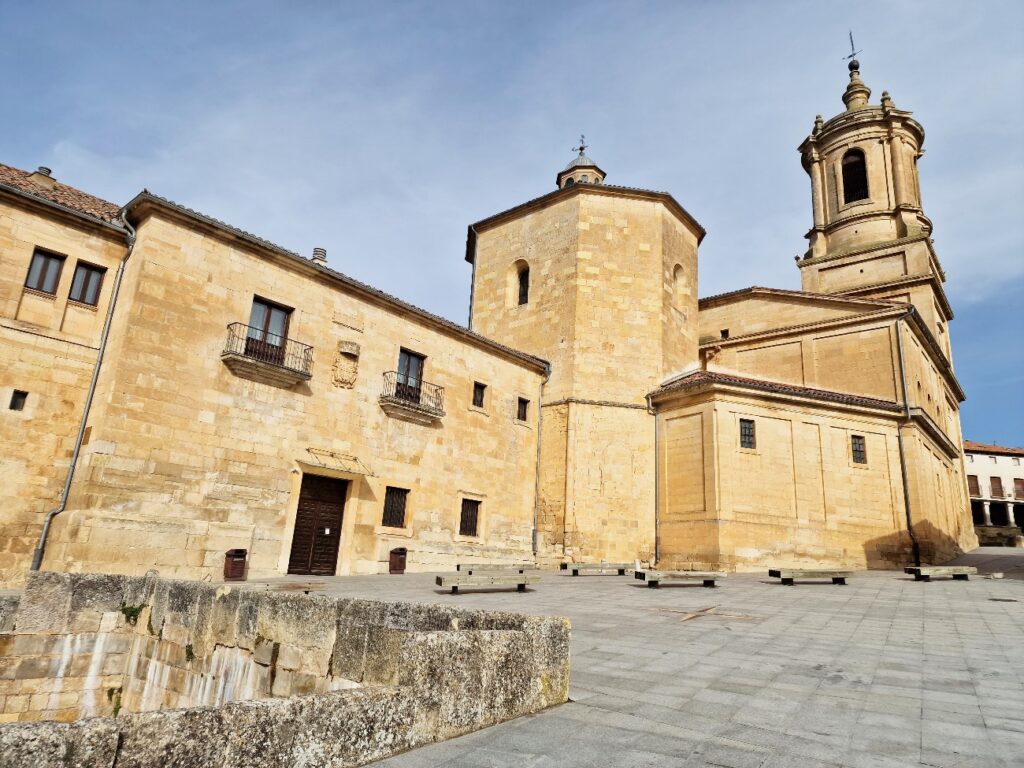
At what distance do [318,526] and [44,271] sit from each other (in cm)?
814

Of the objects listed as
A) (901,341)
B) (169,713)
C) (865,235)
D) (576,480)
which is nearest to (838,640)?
(169,713)

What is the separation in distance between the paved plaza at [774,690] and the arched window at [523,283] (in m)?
16.4

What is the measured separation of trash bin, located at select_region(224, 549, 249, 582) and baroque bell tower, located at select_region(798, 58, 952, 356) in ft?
95.9

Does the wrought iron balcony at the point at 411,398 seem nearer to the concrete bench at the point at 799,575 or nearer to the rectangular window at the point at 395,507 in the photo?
the rectangular window at the point at 395,507

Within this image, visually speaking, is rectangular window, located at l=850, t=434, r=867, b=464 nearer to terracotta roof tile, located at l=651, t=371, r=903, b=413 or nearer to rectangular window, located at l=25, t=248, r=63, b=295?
terracotta roof tile, located at l=651, t=371, r=903, b=413

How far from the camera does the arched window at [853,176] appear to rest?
111 feet

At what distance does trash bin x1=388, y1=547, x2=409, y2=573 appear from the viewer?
1645 cm

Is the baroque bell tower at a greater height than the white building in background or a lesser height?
greater

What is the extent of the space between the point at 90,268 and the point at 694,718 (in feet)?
49.2

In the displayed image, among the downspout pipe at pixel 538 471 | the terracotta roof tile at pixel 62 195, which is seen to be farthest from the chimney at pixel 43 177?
the downspout pipe at pixel 538 471

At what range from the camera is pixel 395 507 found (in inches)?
674

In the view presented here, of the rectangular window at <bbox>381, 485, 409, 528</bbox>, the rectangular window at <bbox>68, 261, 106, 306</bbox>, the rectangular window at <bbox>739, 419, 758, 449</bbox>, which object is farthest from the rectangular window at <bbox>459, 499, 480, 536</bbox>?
the rectangular window at <bbox>68, 261, 106, 306</bbox>

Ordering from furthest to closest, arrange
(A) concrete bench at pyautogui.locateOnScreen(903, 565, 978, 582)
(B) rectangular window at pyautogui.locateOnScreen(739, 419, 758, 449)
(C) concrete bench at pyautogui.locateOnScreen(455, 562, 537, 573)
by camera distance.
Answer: (B) rectangular window at pyautogui.locateOnScreen(739, 419, 758, 449) → (C) concrete bench at pyautogui.locateOnScreen(455, 562, 537, 573) → (A) concrete bench at pyautogui.locateOnScreen(903, 565, 978, 582)

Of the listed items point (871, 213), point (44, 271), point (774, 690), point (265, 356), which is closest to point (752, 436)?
point (265, 356)
